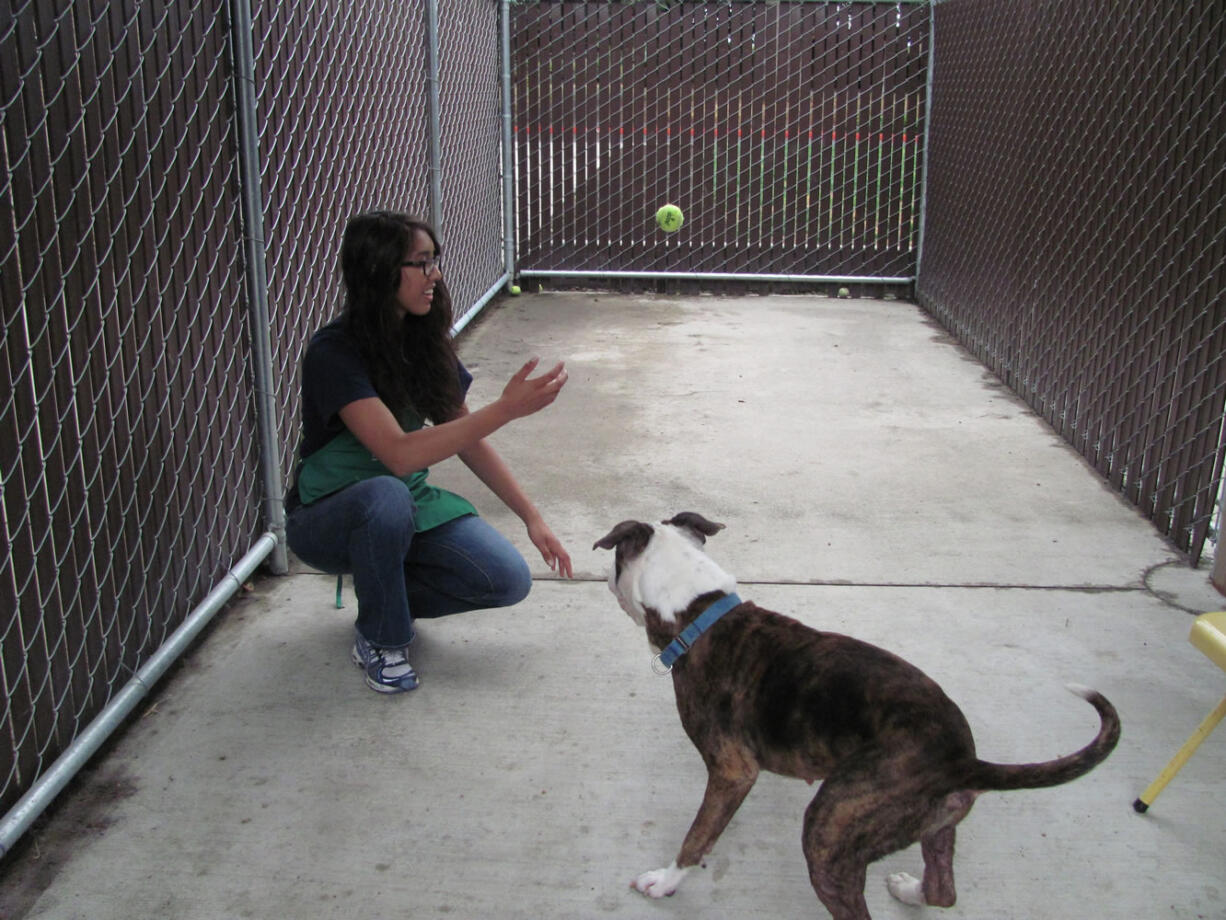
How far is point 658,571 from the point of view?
2494mm

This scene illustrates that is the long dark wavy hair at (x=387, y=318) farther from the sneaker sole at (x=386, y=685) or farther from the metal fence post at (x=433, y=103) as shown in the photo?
the metal fence post at (x=433, y=103)

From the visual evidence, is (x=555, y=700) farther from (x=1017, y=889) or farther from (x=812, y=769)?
(x=1017, y=889)

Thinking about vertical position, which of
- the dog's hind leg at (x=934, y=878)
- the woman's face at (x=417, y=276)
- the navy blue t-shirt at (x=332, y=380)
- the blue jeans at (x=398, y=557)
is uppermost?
the woman's face at (x=417, y=276)

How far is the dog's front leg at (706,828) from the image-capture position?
2.35 m

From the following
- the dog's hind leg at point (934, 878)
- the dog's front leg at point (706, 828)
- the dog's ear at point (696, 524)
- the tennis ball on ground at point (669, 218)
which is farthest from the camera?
the tennis ball on ground at point (669, 218)

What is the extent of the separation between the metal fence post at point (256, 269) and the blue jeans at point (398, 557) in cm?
63

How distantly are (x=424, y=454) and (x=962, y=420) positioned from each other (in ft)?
12.5

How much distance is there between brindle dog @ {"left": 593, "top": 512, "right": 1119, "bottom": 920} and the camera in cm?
203

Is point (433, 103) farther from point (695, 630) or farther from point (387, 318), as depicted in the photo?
point (695, 630)

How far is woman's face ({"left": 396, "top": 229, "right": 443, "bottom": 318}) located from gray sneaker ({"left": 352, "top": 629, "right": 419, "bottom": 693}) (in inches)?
36.2

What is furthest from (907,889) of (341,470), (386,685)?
(341,470)

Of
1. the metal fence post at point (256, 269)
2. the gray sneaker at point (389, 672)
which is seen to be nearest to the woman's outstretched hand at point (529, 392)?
the gray sneaker at point (389, 672)

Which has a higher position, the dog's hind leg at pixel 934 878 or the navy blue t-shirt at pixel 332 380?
the navy blue t-shirt at pixel 332 380

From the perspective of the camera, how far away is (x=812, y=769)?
2225mm
